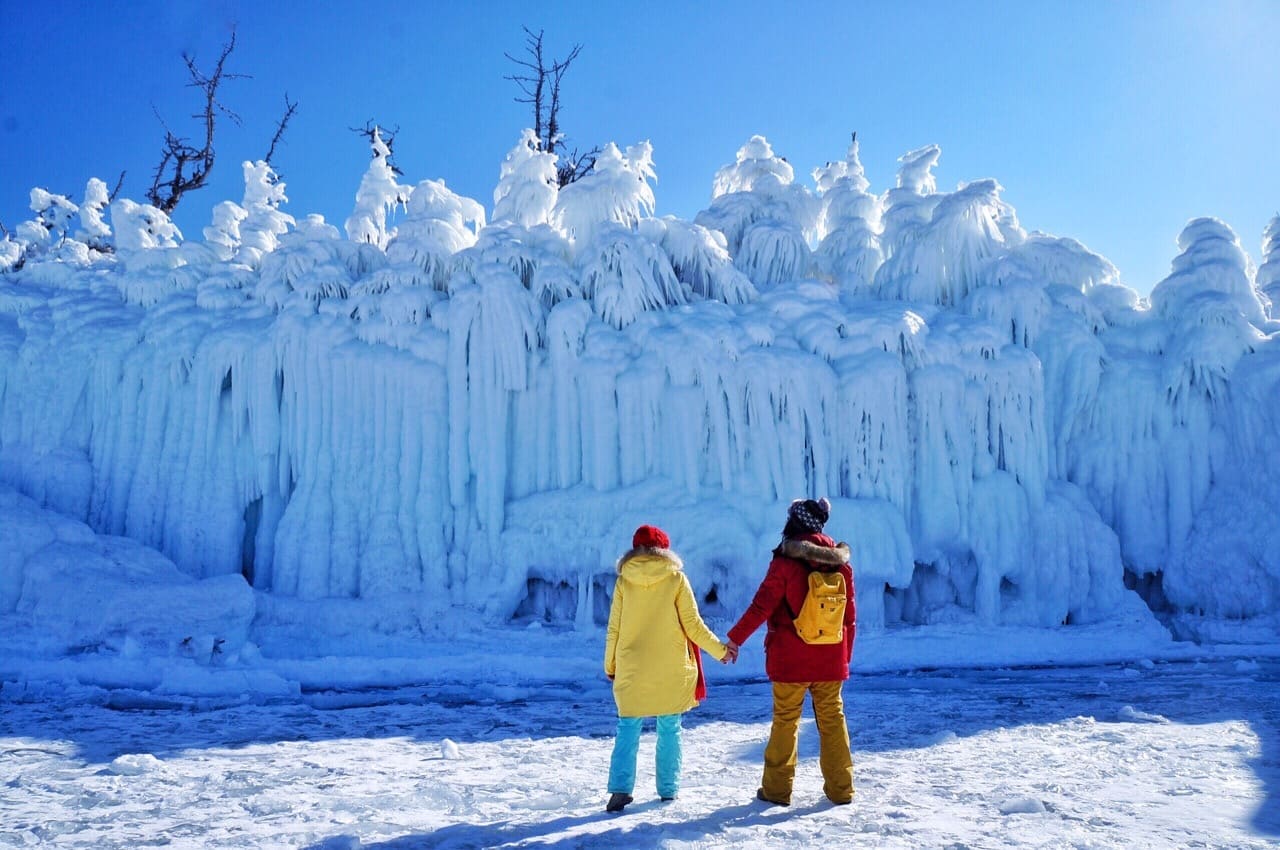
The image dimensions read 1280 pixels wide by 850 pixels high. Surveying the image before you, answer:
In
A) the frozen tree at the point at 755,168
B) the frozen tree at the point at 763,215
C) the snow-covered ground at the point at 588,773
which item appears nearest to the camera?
the snow-covered ground at the point at 588,773

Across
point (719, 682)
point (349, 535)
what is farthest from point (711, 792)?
point (349, 535)

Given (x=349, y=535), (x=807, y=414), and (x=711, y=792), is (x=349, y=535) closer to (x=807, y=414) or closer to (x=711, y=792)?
(x=807, y=414)

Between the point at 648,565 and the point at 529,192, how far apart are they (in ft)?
47.3

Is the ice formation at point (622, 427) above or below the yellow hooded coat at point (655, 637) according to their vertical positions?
above

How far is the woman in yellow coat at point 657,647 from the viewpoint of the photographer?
459cm

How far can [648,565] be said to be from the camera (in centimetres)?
467

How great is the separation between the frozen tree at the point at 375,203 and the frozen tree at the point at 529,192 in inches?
116

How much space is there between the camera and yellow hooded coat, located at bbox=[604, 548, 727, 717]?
460 cm

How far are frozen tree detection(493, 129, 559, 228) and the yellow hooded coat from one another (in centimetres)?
1379

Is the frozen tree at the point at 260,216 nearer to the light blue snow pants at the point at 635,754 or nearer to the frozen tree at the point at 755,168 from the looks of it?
the frozen tree at the point at 755,168

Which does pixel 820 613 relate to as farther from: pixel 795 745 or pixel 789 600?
pixel 795 745

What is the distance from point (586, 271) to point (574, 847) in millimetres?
11743

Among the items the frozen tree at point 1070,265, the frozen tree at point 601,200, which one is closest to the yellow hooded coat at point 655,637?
the frozen tree at point 601,200

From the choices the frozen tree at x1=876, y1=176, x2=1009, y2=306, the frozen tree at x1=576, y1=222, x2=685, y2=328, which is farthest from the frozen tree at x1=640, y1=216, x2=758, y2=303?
the frozen tree at x1=876, y1=176, x2=1009, y2=306
